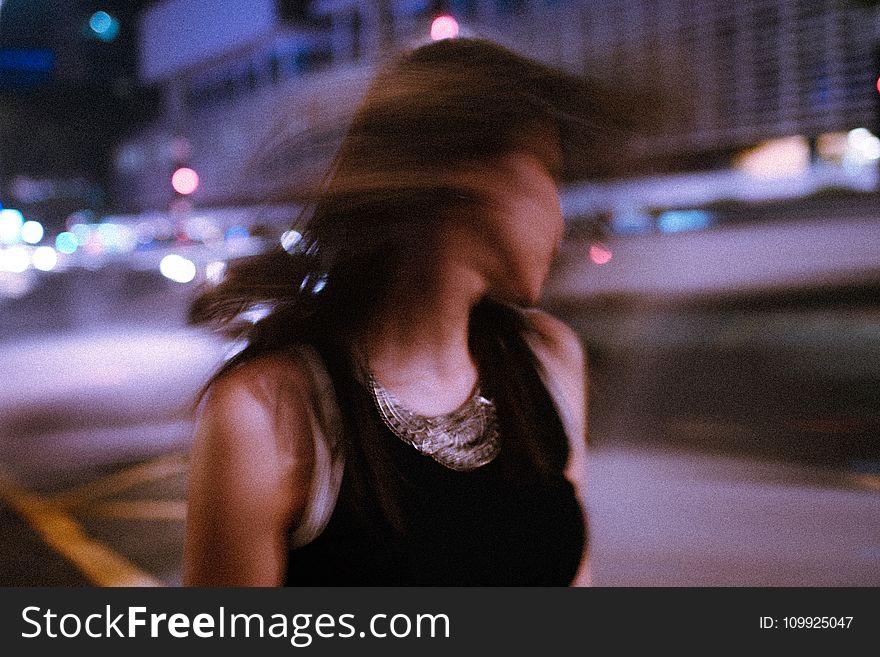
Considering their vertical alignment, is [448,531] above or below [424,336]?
below

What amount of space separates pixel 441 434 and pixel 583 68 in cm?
68

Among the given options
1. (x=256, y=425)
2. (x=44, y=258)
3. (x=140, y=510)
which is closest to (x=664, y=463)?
(x=140, y=510)

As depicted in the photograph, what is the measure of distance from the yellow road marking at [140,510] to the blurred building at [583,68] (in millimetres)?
1685

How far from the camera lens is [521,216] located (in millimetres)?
1245

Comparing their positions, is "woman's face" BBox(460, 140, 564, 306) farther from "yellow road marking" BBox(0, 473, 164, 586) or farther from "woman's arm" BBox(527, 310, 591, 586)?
"yellow road marking" BBox(0, 473, 164, 586)

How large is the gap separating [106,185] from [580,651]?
16.0 meters

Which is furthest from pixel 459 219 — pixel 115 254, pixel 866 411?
pixel 115 254

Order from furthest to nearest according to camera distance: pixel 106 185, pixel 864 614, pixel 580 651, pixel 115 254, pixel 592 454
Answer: pixel 106 185 → pixel 115 254 → pixel 592 454 → pixel 864 614 → pixel 580 651

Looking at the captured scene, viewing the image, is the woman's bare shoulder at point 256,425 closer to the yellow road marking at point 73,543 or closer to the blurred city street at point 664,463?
the blurred city street at point 664,463

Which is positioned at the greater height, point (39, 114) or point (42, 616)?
point (39, 114)

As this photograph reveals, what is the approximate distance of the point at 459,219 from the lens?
4.11ft

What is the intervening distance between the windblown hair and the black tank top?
4 centimetres

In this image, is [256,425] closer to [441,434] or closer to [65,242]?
[441,434]

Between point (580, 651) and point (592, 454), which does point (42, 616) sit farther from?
point (592, 454)
